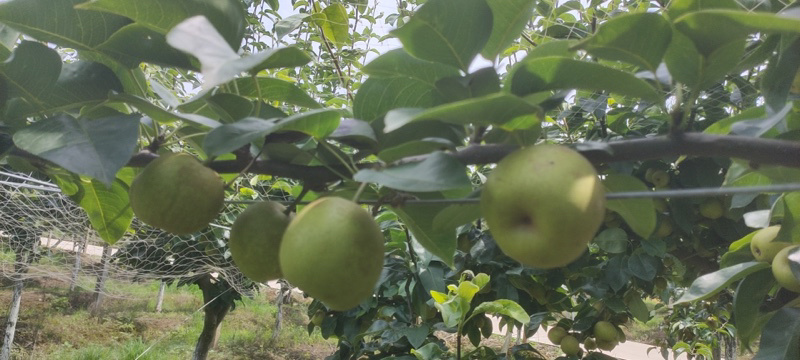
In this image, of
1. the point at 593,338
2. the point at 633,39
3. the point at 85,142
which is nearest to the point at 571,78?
the point at 633,39

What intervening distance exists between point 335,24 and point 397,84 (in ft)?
4.91

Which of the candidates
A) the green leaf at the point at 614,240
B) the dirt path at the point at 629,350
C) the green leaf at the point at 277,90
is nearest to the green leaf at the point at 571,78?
the green leaf at the point at 277,90

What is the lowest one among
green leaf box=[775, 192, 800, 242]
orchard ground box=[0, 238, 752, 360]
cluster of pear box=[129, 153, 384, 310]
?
orchard ground box=[0, 238, 752, 360]

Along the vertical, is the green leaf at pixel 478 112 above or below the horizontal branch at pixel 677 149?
above

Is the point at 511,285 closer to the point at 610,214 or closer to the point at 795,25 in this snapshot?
the point at 610,214

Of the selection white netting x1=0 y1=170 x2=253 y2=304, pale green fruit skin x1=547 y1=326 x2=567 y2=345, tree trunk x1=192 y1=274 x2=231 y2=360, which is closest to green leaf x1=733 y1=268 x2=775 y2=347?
pale green fruit skin x1=547 y1=326 x2=567 y2=345

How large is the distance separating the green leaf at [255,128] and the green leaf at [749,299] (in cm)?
72

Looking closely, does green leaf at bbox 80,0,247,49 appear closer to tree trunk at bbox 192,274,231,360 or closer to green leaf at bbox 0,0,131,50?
green leaf at bbox 0,0,131,50

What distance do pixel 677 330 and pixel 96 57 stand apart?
3421mm

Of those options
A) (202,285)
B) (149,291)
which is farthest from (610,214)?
(149,291)

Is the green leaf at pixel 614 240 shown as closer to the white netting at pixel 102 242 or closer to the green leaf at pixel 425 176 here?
the green leaf at pixel 425 176

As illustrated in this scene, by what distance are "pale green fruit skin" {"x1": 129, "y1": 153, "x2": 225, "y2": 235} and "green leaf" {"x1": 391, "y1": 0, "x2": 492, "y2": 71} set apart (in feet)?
0.68

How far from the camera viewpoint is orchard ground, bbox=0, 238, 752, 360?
5.09 m

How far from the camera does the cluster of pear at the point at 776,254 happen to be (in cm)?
71
